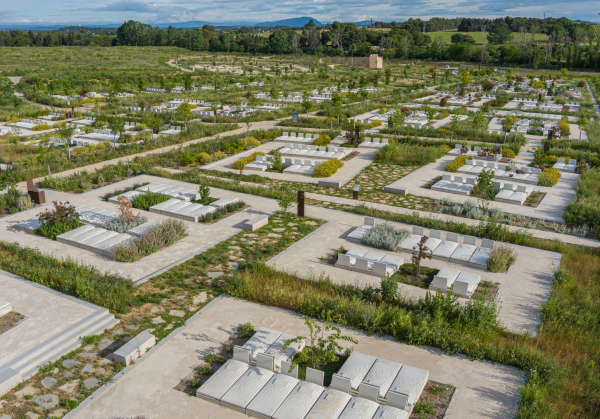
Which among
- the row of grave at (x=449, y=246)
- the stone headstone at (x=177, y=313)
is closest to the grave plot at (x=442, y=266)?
the row of grave at (x=449, y=246)

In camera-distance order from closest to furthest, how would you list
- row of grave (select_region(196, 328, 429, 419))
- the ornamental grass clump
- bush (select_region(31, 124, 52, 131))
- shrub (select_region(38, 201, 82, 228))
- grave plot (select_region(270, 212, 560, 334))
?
row of grave (select_region(196, 328, 429, 419)) < grave plot (select_region(270, 212, 560, 334)) < the ornamental grass clump < shrub (select_region(38, 201, 82, 228)) < bush (select_region(31, 124, 52, 131))

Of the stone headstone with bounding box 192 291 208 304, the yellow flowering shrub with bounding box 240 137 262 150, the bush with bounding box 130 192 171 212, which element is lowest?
the stone headstone with bounding box 192 291 208 304

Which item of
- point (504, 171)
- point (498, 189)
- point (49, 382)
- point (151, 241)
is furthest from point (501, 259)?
point (504, 171)

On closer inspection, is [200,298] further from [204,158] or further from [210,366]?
[204,158]

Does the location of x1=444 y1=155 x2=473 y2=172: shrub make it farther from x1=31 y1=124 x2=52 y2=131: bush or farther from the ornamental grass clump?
x1=31 y1=124 x2=52 y2=131: bush

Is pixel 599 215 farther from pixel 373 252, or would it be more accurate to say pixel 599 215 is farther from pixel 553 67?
pixel 553 67

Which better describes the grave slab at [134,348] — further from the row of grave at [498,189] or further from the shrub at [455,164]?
the shrub at [455,164]

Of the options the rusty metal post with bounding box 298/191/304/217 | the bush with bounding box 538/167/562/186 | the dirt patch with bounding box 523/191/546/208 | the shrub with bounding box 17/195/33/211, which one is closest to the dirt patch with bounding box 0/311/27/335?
the shrub with bounding box 17/195/33/211
